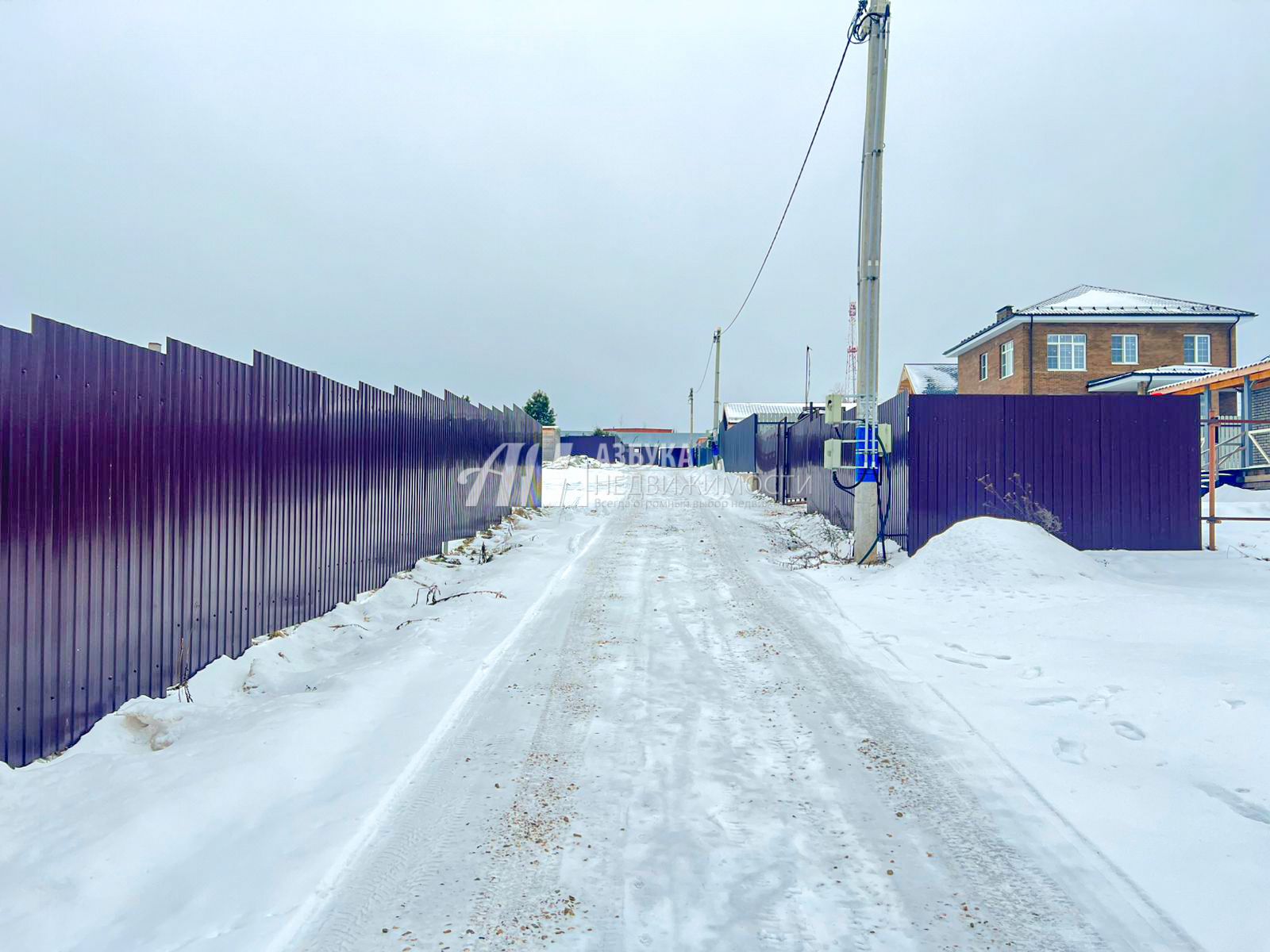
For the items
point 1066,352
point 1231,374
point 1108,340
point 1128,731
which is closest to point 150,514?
point 1128,731

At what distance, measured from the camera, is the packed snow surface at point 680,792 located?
8.74 ft

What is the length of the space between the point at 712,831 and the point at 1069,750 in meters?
2.15

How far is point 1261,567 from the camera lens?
9227 millimetres

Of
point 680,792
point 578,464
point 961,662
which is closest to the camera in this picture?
point 680,792

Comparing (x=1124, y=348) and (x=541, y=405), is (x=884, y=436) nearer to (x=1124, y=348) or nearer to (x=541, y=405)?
(x=1124, y=348)

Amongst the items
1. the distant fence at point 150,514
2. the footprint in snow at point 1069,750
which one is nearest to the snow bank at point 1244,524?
the footprint in snow at point 1069,750

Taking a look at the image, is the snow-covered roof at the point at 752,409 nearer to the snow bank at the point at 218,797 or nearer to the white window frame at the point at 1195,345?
the white window frame at the point at 1195,345

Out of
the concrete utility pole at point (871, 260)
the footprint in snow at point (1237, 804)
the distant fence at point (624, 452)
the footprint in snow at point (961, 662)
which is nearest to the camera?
the footprint in snow at point (1237, 804)

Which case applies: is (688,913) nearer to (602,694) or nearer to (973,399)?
(602,694)

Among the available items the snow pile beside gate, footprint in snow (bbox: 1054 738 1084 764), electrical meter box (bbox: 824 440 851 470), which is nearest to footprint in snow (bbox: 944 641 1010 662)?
footprint in snow (bbox: 1054 738 1084 764)

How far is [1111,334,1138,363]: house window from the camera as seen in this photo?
97.1 ft

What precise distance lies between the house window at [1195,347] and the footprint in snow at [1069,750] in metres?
32.1

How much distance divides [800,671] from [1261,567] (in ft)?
24.3

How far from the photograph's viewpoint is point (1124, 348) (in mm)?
29703
